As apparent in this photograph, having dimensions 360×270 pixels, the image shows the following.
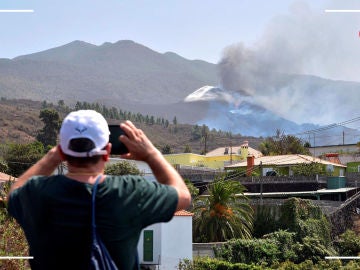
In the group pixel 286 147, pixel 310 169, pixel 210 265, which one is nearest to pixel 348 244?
pixel 210 265

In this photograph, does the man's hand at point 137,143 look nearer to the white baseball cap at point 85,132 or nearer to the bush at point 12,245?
the white baseball cap at point 85,132

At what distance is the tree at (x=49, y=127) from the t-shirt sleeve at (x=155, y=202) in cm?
8013

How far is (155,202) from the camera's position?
2.54 m

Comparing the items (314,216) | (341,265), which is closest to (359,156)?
(314,216)

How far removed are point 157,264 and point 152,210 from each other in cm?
2303

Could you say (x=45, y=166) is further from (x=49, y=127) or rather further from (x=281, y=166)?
(x=49, y=127)

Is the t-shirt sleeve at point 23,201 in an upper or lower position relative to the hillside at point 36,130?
lower

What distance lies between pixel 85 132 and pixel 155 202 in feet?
1.23

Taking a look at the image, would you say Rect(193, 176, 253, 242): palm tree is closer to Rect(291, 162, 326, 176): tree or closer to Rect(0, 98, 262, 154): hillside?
Rect(291, 162, 326, 176): tree

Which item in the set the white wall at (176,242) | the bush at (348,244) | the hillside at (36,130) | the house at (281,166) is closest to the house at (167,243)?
the white wall at (176,242)

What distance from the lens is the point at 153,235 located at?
2578 centimetres

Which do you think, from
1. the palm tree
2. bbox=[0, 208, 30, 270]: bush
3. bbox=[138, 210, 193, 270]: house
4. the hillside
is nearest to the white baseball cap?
bbox=[0, 208, 30, 270]: bush

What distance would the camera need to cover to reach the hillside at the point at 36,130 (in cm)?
10562

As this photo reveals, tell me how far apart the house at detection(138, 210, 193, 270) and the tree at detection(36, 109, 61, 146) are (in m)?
56.5
